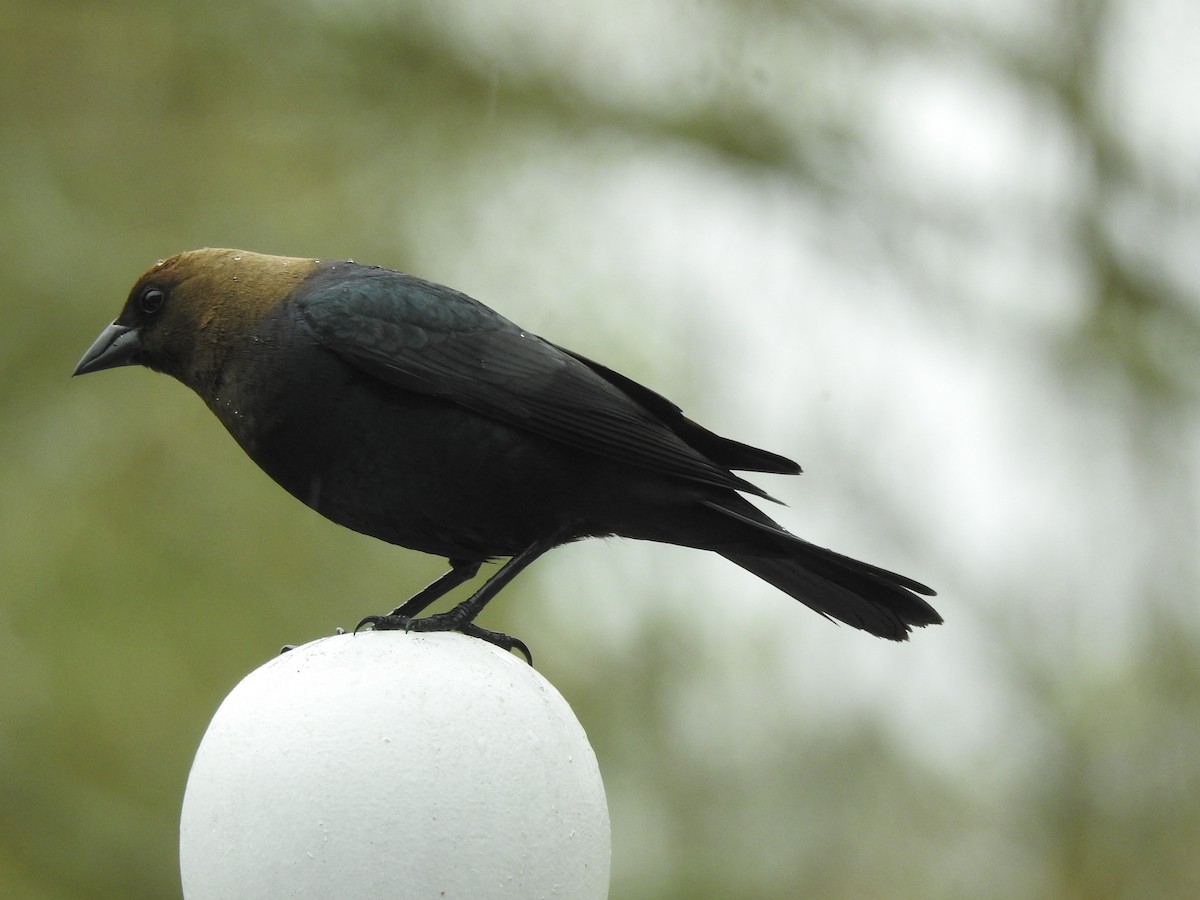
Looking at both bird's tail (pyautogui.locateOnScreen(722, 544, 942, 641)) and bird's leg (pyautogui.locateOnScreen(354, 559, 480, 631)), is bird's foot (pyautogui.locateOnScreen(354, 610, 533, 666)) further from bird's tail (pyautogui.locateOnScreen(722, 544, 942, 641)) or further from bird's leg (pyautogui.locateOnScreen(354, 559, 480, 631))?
bird's tail (pyautogui.locateOnScreen(722, 544, 942, 641))

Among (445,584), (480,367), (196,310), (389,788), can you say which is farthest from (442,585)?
(389,788)

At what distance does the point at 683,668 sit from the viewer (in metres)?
7.75

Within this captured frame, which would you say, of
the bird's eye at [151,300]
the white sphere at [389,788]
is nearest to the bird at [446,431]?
the bird's eye at [151,300]

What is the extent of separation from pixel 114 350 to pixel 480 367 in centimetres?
107

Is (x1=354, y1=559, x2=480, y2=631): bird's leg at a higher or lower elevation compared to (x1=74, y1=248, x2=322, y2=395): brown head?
lower

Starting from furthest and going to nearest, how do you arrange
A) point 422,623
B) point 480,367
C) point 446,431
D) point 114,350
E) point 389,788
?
point 114,350, point 480,367, point 446,431, point 422,623, point 389,788

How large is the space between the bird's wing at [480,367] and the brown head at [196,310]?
14 cm

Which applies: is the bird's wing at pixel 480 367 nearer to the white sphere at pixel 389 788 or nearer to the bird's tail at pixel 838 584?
the bird's tail at pixel 838 584

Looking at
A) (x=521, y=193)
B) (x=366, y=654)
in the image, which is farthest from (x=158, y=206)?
(x=366, y=654)

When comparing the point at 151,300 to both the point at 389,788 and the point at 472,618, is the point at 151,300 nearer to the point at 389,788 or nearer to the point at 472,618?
the point at 472,618

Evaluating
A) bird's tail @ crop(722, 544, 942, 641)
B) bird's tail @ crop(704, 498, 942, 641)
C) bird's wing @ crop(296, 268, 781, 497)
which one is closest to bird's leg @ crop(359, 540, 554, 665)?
bird's wing @ crop(296, 268, 781, 497)

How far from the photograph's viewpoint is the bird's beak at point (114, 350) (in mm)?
3768

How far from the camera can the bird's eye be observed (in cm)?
376

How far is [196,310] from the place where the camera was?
3.64 m
